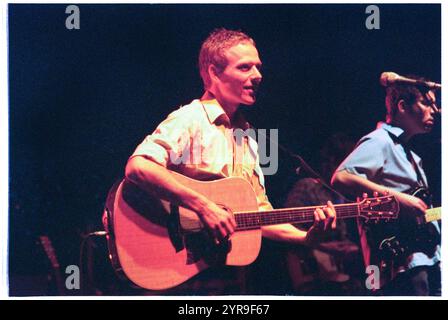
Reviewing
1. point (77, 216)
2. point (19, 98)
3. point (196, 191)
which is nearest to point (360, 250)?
point (196, 191)

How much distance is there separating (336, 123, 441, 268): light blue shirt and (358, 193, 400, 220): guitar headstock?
0.09 metres

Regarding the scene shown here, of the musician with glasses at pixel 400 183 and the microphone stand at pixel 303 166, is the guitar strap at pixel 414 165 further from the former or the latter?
the microphone stand at pixel 303 166

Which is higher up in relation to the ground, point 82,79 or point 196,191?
point 82,79

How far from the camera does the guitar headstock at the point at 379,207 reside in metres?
4.39

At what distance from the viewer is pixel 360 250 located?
4.40 metres

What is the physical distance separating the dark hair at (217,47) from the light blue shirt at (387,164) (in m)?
0.93

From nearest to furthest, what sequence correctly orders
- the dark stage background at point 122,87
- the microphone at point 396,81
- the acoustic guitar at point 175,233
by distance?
the acoustic guitar at point 175,233
the dark stage background at point 122,87
the microphone at point 396,81

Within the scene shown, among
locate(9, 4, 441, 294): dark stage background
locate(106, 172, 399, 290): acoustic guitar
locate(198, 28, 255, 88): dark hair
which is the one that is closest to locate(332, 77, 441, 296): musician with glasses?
locate(9, 4, 441, 294): dark stage background

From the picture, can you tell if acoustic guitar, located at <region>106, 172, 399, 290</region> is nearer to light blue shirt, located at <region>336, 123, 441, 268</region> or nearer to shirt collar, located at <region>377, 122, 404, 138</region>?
light blue shirt, located at <region>336, 123, 441, 268</region>

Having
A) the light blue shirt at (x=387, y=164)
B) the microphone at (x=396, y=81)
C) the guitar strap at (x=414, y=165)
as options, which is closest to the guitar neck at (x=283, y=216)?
the light blue shirt at (x=387, y=164)

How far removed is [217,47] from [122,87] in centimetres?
60
